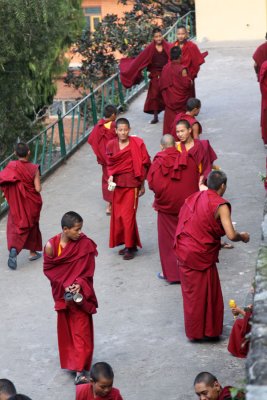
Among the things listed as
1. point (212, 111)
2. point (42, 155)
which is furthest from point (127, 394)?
point (212, 111)

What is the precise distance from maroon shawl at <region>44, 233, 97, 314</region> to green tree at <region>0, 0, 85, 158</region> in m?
5.78

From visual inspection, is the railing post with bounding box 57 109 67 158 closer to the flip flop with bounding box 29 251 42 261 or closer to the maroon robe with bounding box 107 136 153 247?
the flip flop with bounding box 29 251 42 261

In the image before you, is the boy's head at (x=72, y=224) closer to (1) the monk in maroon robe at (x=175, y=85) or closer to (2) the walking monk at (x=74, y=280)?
(2) the walking monk at (x=74, y=280)

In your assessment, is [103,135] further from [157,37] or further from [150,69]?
[150,69]

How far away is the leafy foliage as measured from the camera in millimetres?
22391

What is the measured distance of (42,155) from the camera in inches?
575

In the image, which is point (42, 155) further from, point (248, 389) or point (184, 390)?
point (248, 389)

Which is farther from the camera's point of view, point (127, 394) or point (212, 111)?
point (212, 111)

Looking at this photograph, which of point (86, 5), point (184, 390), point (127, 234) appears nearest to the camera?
point (184, 390)

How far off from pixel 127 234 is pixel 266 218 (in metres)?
4.42

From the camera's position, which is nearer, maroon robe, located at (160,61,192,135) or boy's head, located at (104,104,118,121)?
boy's head, located at (104,104,118,121)

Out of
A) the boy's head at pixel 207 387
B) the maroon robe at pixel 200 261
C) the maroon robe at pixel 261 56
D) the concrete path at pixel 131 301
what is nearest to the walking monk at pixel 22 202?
the concrete path at pixel 131 301

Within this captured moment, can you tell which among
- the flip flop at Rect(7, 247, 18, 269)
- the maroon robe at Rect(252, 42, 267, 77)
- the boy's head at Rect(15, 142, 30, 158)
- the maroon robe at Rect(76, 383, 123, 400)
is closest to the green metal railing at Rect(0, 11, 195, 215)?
the flip flop at Rect(7, 247, 18, 269)

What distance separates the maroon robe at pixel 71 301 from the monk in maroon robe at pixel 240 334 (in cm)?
110
